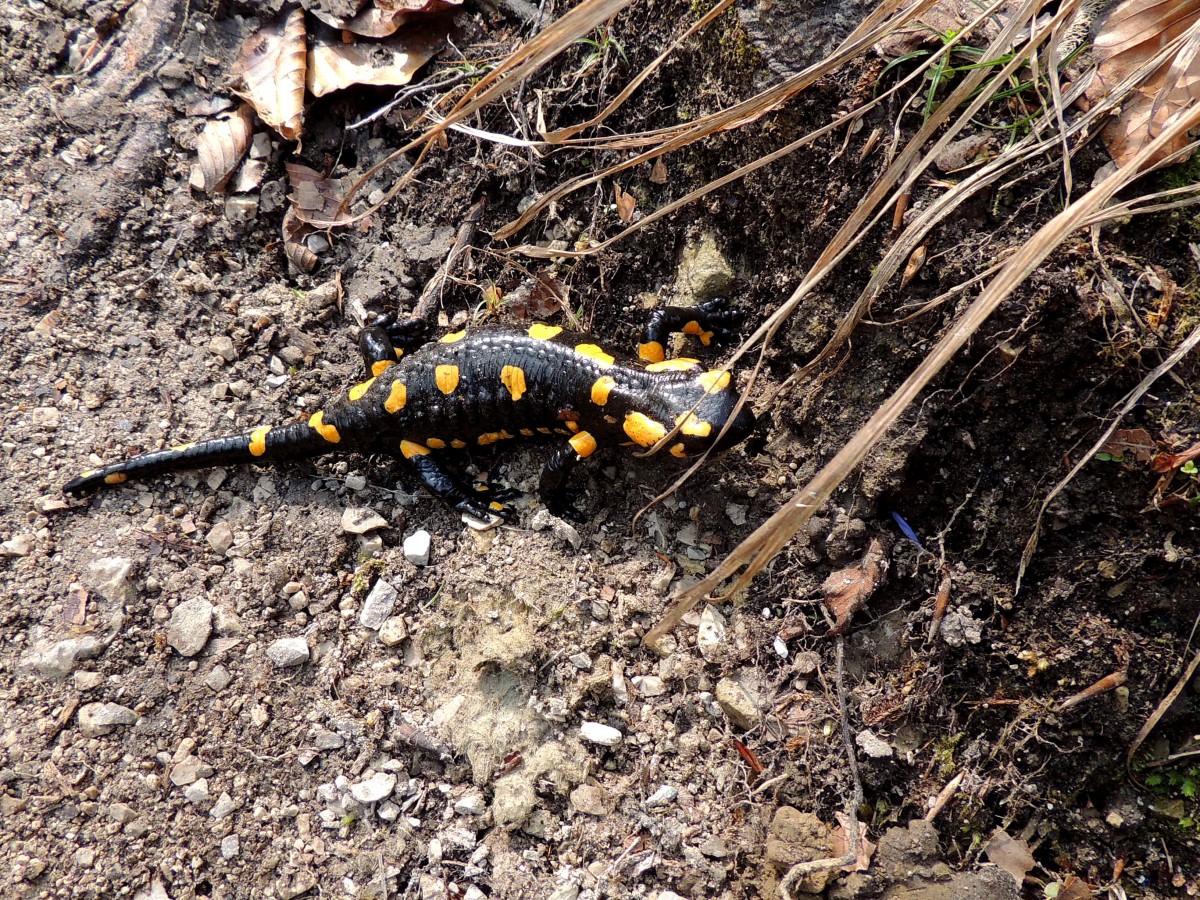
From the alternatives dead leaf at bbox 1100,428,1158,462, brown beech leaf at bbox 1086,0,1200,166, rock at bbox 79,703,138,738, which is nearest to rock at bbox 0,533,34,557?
rock at bbox 79,703,138,738

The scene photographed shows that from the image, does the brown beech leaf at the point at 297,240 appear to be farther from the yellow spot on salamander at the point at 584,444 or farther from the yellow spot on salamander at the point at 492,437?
the yellow spot on salamander at the point at 584,444

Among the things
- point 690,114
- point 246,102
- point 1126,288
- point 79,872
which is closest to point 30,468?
point 79,872

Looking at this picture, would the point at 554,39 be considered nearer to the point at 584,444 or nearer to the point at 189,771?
the point at 584,444

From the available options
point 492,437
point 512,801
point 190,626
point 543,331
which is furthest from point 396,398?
point 512,801

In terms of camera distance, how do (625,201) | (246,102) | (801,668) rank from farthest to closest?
(246,102), (625,201), (801,668)

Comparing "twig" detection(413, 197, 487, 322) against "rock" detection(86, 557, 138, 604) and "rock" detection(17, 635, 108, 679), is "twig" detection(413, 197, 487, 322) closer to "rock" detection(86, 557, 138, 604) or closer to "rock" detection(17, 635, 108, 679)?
"rock" detection(86, 557, 138, 604)

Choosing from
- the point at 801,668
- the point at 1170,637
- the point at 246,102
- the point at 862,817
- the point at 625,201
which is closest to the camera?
the point at 1170,637

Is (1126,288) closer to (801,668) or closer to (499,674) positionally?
(801,668)
